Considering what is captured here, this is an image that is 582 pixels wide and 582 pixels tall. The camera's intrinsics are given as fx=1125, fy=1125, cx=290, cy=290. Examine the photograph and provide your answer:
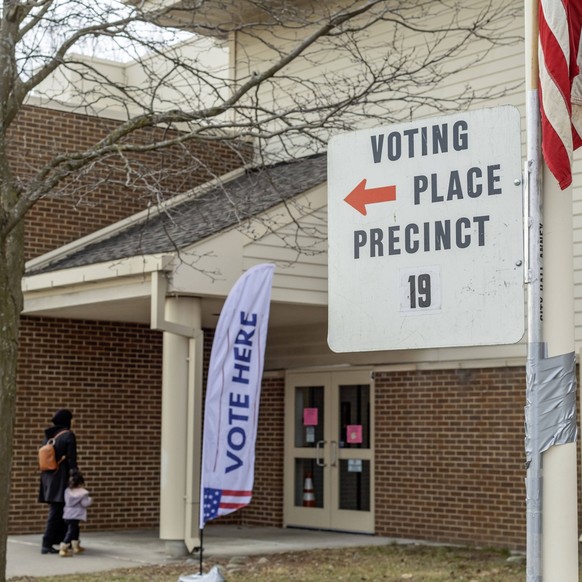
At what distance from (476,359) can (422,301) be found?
10.1 metres

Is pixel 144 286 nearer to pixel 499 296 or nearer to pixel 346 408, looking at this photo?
pixel 346 408

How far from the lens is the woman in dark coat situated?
1275 centimetres

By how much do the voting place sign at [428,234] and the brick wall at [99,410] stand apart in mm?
11409

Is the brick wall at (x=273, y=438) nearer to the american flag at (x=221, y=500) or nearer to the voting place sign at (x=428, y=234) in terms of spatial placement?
the american flag at (x=221, y=500)

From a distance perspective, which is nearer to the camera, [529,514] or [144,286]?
[529,514]

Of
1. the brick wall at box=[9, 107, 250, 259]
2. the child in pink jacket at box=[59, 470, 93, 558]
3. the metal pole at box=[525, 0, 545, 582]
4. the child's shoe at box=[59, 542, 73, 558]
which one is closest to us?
the metal pole at box=[525, 0, 545, 582]

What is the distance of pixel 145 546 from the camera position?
13.8 metres

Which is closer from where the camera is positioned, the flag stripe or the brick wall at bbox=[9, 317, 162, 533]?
the flag stripe

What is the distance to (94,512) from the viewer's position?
1546 cm

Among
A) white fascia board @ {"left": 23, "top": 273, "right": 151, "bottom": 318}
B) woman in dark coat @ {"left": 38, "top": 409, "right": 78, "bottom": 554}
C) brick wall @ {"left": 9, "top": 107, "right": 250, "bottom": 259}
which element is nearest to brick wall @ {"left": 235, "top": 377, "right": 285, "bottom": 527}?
brick wall @ {"left": 9, "top": 107, "right": 250, "bottom": 259}

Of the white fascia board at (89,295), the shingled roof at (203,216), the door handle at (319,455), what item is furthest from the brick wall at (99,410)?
the door handle at (319,455)

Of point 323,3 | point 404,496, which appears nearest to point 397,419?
point 404,496

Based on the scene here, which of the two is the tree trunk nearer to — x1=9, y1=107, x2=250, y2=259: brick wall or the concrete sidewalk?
the concrete sidewalk

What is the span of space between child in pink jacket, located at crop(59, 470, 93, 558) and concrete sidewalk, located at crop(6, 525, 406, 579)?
197 mm
